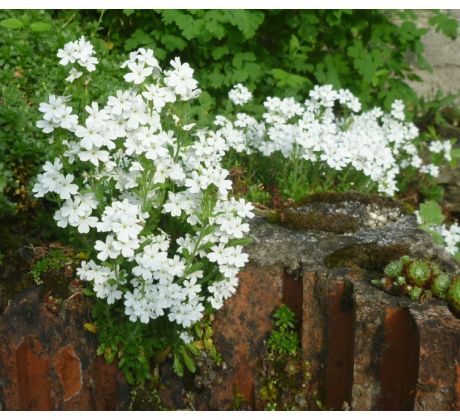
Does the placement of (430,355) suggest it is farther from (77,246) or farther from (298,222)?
(77,246)

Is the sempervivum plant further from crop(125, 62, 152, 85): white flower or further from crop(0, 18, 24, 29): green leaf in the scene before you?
crop(0, 18, 24, 29): green leaf

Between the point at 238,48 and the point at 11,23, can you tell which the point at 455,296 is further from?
the point at 11,23

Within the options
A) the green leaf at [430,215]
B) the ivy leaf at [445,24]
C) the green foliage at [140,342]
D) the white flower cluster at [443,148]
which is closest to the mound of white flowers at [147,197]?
the green foliage at [140,342]

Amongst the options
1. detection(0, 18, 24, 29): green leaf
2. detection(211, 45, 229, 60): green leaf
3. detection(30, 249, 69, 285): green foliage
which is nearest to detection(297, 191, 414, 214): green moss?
detection(30, 249, 69, 285): green foliage

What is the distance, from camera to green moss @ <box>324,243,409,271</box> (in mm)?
3451

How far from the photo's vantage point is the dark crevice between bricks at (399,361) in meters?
3.05

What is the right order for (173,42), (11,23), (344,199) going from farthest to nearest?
(173,42), (11,23), (344,199)

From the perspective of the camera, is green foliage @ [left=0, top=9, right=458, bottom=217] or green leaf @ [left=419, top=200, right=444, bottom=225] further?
green foliage @ [left=0, top=9, right=458, bottom=217]

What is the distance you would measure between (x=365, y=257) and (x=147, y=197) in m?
1.07

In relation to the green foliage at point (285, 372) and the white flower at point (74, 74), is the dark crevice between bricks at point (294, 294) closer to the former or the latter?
the green foliage at point (285, 372)

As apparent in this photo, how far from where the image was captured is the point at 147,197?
320cm

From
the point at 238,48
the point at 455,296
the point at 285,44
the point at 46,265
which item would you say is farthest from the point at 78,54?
the point at 285,44

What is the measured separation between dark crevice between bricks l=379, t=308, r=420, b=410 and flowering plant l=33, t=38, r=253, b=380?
0.71 metres

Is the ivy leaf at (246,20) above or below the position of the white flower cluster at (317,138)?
above
